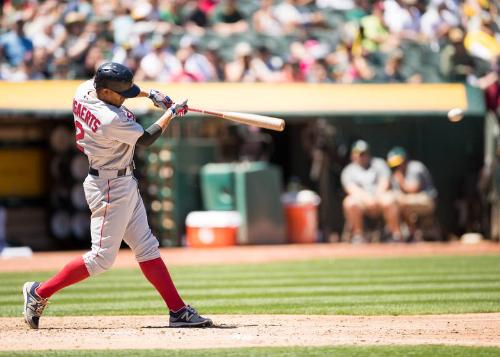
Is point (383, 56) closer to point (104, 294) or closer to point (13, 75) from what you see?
point (13, 75)

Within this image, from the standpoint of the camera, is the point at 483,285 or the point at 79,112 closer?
the point at 79,112

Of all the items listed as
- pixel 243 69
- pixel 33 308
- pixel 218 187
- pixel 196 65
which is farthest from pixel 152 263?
pixel 243 69

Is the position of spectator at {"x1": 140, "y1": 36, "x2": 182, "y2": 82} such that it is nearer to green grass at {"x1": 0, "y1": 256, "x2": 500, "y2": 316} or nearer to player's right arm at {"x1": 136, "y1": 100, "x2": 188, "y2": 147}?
green grass at {"x1": 0, "y1": 256, "x2": 500, "y2": 316}

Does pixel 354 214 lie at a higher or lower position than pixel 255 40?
lower

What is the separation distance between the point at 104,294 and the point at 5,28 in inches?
→ 318

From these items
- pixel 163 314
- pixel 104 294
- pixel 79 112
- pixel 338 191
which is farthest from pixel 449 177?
pixel 79 112

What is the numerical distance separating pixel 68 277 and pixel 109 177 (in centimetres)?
73

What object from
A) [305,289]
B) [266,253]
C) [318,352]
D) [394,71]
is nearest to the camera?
[318,352]

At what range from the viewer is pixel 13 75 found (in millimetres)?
16391

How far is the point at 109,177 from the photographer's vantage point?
7.46 metres

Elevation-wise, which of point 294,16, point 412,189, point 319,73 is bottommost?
point 412,189

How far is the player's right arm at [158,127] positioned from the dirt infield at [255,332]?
1.23 metres

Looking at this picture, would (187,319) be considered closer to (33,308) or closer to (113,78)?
(33,308)

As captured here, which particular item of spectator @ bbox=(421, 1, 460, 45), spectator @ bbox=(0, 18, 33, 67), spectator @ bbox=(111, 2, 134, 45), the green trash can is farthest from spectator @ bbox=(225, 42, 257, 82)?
spectator @ bbox=(421, 1, 460, 45)
